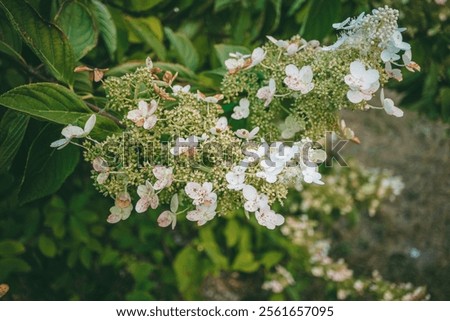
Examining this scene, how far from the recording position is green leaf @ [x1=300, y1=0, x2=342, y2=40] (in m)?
1.24

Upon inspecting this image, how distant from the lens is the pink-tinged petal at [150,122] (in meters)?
0.77

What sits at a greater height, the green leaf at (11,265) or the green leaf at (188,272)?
the green leaf at (11,265)

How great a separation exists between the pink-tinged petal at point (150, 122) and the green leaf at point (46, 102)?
0.13 meters

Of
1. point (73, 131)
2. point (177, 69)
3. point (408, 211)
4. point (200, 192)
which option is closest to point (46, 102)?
point (73, 131)

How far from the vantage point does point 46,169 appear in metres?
0.96

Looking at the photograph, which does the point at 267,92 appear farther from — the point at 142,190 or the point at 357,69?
the point at 142,190

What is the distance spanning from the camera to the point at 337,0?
4.09 feet

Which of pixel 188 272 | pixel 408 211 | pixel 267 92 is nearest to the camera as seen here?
pixel 267 92

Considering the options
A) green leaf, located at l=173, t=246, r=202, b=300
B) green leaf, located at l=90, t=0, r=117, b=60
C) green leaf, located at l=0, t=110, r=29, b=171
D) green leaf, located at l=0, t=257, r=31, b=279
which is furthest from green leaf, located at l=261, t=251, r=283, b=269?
green leaf, located at l=0, t=110, r=29, b=171

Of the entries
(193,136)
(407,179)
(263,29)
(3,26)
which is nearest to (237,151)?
(193,136)

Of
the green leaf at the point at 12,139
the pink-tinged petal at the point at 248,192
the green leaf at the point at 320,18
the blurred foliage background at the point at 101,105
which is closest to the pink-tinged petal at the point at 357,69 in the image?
the pink-tinged petal at the point at 248,192

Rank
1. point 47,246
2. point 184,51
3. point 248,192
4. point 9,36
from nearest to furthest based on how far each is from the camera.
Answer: point 248,192
point 9,36
point 184,51
point 47,246

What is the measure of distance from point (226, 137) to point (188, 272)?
4.15 ft

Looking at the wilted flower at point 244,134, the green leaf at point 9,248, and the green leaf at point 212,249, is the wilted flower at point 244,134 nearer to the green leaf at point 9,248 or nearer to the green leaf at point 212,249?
the green leaf at point 9,248
